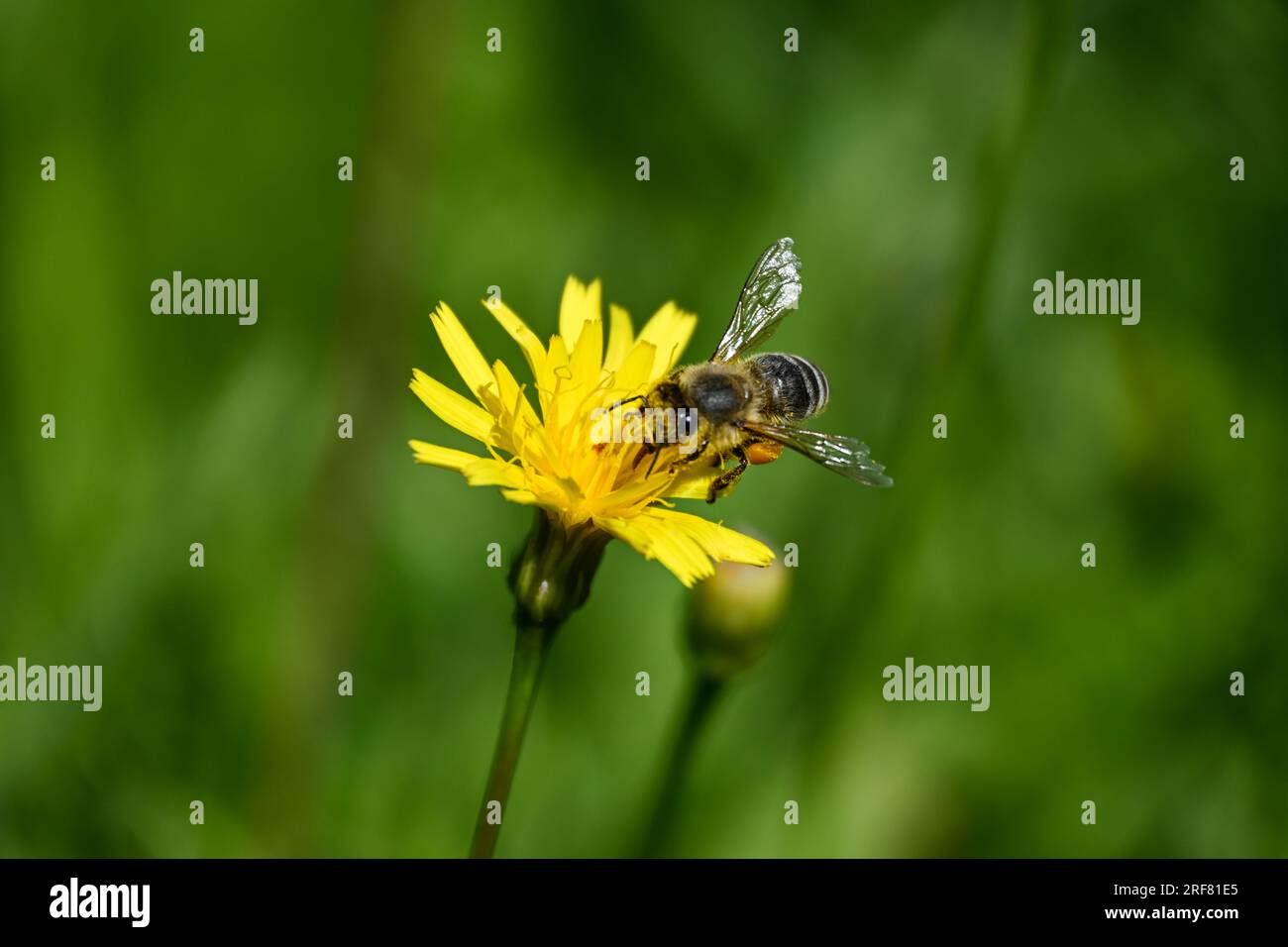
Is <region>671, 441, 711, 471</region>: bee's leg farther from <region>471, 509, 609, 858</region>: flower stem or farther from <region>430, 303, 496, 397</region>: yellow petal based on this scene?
<region>430, 303, 496, 397</region>: yellow petal

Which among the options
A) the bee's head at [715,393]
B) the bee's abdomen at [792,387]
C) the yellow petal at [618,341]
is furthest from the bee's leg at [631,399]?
the bee's abdomen at [792,387]

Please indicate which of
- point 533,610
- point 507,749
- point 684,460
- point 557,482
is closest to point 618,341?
point 684,460

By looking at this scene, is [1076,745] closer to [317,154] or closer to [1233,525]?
[1233,525]

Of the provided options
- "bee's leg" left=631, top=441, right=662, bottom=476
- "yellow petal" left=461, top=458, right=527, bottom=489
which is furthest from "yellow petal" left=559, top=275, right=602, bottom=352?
"yellow petal" left=461, top=458, right=527, bottom=489

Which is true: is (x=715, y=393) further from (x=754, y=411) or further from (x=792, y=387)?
(x=792, y=387)

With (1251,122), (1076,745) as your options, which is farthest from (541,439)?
(1251,122)

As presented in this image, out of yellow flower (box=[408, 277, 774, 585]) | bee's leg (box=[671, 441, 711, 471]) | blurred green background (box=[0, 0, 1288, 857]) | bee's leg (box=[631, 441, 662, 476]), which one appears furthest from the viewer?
blurred green background (box=[0, 0, 1288, 857])

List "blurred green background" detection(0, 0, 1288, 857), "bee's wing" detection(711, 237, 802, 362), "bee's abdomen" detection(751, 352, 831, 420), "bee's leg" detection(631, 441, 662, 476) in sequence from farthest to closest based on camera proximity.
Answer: "blurred green background" detection(0, 0, 1288, 857) → "bee's wing" detection(711, 237, 802, 362) → "bee's abdomen" detection(751, 352, 831, 420) → "bee's leg" detection(631, 441, 662, 476)
